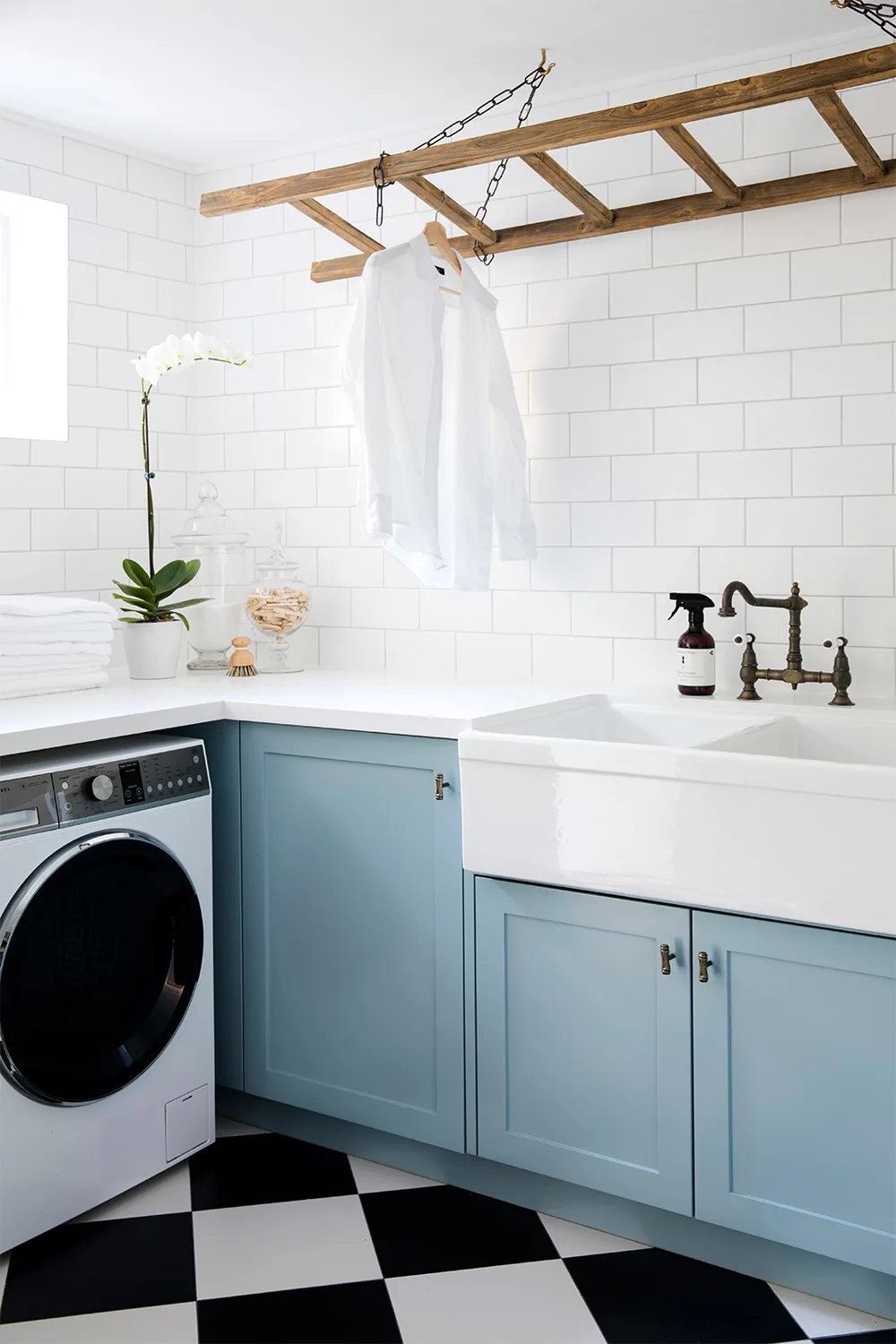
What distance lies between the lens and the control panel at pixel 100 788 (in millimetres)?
2041

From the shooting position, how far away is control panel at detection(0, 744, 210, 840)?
6.70ft

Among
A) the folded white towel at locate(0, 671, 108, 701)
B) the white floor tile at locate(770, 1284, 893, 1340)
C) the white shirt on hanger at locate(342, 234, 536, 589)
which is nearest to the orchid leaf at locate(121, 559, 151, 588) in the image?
the folded white towel at locate(0, 671, 108, 701)

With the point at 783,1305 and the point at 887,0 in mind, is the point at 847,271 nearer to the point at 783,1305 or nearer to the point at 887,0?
the point at 887,0

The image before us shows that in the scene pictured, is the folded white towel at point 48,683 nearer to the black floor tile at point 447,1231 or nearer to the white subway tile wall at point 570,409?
the white subway tile wall at point 570,409

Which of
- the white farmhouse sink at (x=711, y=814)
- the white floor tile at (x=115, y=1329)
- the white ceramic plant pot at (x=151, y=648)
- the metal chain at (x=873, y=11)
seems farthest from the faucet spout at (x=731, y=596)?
the white floor tile at (x=115, y=1329)

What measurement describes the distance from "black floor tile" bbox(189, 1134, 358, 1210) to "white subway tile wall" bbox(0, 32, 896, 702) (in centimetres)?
118

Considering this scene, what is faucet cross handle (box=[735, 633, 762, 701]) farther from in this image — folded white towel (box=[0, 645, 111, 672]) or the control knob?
folded white towel (box=[0, 645, 111, 672])

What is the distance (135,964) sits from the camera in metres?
2.29

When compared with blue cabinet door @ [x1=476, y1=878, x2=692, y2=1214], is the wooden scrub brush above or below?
above

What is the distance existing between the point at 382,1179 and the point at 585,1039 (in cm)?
59

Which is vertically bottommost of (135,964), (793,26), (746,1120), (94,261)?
(746,1120)

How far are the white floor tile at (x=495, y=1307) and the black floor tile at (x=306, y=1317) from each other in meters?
0.03

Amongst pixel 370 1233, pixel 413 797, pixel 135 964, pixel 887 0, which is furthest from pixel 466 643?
pixel 887 0

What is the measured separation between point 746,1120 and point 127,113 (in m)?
2.67
